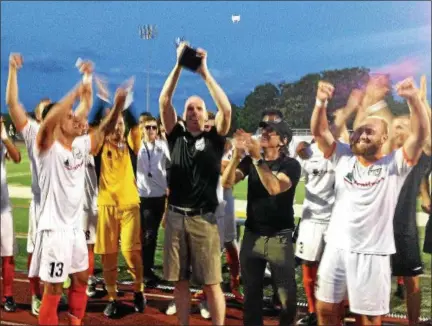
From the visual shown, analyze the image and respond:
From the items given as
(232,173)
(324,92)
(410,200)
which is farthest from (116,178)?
(410,200)

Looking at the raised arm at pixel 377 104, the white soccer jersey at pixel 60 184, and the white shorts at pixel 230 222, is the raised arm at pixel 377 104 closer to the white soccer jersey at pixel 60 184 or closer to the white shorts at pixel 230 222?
the white shorts at pixel 230 222

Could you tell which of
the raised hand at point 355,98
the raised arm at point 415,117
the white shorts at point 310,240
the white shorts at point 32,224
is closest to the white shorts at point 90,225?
the white shorts at point 32,224

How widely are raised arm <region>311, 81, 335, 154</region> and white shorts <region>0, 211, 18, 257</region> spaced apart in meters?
1.52

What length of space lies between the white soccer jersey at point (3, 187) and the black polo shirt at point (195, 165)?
82 cm

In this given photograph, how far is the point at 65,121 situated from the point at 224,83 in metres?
0.72

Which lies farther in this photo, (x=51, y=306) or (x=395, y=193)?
(x=51, y=306)

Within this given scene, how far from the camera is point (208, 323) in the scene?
2.61 metres

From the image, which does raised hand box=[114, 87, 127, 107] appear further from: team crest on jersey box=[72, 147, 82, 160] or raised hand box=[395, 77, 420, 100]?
raised hand box=[395, 77, 420, 100]

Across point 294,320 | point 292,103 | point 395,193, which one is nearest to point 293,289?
point 294,320

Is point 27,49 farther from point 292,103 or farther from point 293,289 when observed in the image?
point 293,289

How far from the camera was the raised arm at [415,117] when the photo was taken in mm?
2229

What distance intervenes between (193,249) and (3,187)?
0.97m

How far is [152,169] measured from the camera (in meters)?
2.73

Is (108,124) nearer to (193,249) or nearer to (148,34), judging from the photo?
(148,34)
